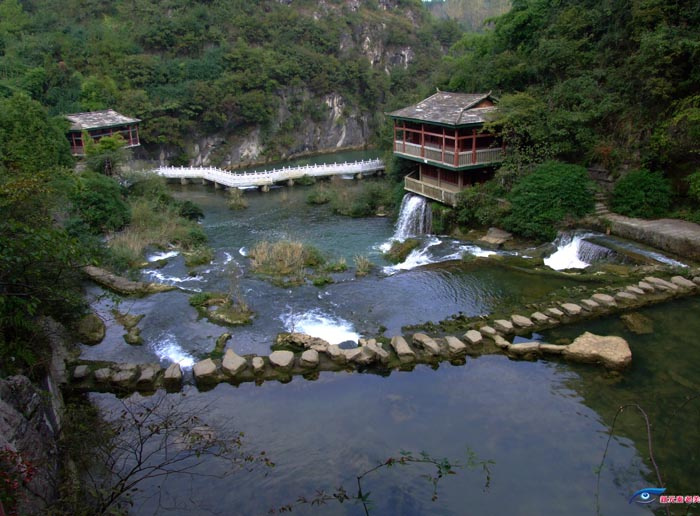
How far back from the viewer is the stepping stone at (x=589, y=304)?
12469 millimetres

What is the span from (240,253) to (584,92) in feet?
48.6

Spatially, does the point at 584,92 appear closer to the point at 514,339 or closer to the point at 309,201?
the point at 514,339

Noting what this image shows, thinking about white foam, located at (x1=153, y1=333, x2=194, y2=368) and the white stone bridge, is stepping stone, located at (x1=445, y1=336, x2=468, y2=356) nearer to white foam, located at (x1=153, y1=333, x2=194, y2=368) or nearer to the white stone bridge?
white foam, located at (x1=153, y1=333, x2=194, y2=368)

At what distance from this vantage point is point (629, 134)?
63.6 ft

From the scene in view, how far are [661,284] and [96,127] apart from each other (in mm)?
34744

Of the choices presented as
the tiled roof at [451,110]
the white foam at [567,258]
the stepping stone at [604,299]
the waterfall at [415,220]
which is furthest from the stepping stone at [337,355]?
the tiled roof at [451,110]

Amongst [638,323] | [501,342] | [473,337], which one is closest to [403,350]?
[473,337]

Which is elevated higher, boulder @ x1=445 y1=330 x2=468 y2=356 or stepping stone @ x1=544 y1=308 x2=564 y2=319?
stepping stone @ x1=544 y1=308 x2=564 y2=319

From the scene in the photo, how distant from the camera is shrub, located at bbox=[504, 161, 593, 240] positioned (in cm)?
1823

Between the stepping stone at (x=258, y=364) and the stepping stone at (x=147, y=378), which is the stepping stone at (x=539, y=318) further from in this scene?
the stepping stone at (x=147, y=378)

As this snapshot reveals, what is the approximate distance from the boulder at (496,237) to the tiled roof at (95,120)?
2800cm

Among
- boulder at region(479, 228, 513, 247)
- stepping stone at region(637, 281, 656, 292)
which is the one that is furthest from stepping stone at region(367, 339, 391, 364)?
boulder at region(479, 228, 513, 247)

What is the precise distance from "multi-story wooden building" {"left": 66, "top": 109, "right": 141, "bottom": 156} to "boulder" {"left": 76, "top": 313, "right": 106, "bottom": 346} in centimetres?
2552

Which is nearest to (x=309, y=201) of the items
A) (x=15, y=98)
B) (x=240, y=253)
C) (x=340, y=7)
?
(x=240, y=253)
